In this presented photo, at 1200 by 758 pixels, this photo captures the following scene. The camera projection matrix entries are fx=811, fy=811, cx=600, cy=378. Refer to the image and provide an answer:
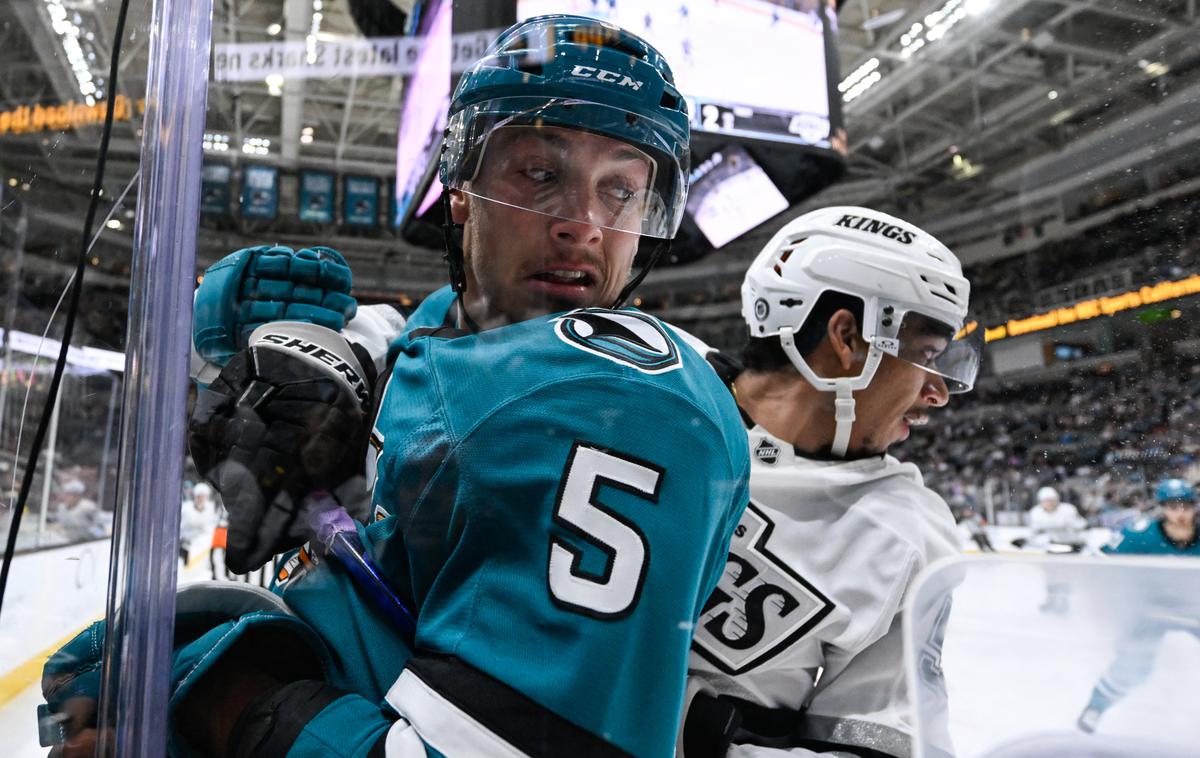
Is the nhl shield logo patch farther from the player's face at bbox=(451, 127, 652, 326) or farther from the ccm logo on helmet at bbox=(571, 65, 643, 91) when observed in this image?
the ccm logo on helmet at bbox=(571, 65, 643, 91)

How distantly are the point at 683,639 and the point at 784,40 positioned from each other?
2.90ft

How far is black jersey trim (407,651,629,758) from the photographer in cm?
47

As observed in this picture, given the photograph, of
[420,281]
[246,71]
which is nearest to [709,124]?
[420,281]

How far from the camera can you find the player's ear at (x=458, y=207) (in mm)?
744

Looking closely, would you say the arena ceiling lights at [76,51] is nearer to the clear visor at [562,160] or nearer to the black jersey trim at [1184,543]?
the clear visor at [562,160]

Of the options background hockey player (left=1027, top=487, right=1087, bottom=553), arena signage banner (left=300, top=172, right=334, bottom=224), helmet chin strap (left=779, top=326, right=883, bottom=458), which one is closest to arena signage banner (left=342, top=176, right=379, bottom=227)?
arena signage banner (left=300, top=172, right=334, bottom=224)

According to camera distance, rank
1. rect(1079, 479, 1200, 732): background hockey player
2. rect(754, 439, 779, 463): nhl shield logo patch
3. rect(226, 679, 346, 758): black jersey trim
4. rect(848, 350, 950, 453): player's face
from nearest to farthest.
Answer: rect(1079, 479, 1200, 732): background hockey player, rect(226, 679, 346, 758): black jersey trim, rect(848, 350, 950, 453): player's face, rect(754, 439, 779, 463): nhl shield logo patch

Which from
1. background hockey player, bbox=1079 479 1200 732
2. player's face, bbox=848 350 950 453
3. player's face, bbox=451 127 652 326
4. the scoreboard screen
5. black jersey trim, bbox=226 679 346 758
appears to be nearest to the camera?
background hockey player, bbox=1079 479 1200 732

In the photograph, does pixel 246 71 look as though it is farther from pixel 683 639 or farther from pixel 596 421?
pixel 683 639

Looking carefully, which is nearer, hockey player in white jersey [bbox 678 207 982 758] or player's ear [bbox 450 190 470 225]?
player's ear [bbox 450 190 470 225]

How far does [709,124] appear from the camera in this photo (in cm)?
92

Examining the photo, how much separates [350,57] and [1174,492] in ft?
2.41

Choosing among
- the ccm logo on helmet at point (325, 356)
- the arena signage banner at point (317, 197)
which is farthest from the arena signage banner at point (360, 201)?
the ccm logo on helmet at point (325, 356)

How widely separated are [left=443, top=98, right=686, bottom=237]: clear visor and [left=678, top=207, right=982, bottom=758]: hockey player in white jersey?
0.25 m
